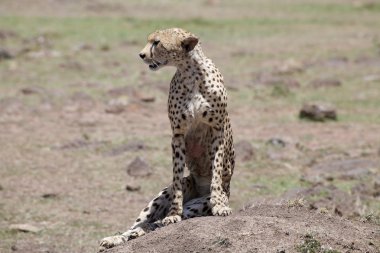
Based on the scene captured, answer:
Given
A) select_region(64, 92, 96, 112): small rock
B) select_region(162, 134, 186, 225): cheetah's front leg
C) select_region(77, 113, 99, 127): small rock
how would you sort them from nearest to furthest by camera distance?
select_region(162, 134, 186, 225): cheetah's front leg < select_region(77, 113, 99, 127): small rock < select_region(64, 92, 96, 112): small rock

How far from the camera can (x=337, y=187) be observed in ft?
37.7

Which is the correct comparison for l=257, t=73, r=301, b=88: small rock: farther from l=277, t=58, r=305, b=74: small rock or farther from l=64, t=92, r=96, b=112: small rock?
l=64, t=92, r=96, b=112: small rock

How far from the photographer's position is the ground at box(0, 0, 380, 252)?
34.8ft

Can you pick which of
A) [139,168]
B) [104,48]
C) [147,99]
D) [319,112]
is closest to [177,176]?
[139,168]

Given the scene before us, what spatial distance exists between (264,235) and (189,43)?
169 centimetres

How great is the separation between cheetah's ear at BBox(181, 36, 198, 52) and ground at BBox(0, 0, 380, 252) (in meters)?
1.38

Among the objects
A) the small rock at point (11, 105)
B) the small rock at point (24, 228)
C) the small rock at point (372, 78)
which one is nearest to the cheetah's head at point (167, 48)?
the small rock at point (24, 228)

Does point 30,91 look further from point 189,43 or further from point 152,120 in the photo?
point 189,43

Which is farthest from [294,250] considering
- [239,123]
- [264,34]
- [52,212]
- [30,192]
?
[264,34]

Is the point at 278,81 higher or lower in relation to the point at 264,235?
lower

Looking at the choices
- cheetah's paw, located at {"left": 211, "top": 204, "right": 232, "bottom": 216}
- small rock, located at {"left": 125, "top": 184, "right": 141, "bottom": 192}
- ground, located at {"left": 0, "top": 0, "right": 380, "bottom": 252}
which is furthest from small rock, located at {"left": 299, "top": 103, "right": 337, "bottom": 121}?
cheetah's paw, located at {"left": 211, "top": 204, "right": 232, "bottom": 216}

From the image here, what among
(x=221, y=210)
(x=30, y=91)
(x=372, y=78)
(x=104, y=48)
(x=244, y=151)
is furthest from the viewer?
(x=104, y=48)

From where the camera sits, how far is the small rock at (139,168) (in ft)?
39.8

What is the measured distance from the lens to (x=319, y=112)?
15078 millimetres
